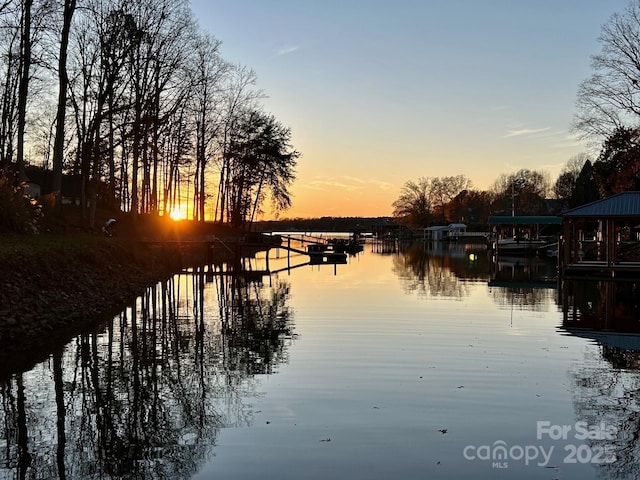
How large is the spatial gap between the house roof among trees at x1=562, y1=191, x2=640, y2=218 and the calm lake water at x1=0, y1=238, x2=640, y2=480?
1517 cm

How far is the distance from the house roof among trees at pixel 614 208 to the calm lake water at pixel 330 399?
49.8 feet

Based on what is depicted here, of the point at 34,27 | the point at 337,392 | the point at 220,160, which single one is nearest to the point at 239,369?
the point at 337,392

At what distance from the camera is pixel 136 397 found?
29.9 feet

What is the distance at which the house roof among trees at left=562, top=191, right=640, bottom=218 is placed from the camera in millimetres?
31375

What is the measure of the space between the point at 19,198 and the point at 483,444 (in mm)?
17912

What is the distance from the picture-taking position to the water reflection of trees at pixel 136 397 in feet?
22.2

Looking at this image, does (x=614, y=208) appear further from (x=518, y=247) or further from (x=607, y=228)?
(x=518, y=247)

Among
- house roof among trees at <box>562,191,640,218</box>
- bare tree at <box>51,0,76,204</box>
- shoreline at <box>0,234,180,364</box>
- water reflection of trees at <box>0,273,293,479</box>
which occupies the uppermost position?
bare tree at <box>51,0,76,204</box>

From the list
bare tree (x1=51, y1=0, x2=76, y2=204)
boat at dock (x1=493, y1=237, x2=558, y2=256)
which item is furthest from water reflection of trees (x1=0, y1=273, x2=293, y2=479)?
boat at dock (x1=493, y1=237, x2=558, y2=256)

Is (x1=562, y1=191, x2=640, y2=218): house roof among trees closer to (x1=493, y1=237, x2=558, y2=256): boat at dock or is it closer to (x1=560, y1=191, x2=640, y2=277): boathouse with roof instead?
(x1=560, y1=191, x2=640, y2=277): boathouse with roof

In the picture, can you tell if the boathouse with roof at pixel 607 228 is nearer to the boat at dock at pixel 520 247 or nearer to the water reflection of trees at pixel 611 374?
the water reflection of trees at pixel 611 374

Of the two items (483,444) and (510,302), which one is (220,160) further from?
(483,444)

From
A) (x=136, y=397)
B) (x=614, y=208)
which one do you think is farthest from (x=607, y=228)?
(x=136, y=397)

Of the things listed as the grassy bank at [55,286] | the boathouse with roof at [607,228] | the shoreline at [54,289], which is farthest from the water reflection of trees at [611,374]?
the boathouse with roof at [607,228]
